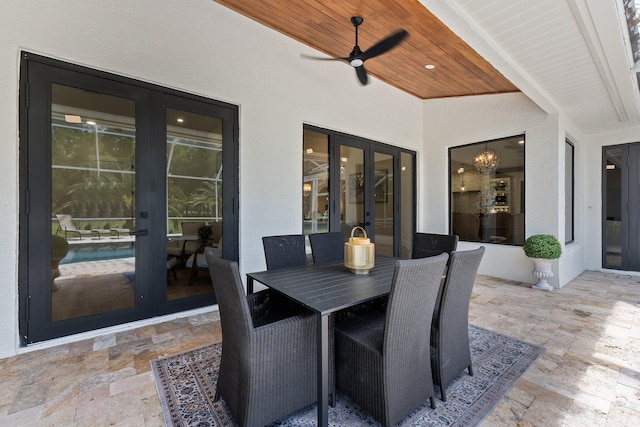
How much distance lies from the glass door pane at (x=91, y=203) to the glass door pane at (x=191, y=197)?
1.21 ft

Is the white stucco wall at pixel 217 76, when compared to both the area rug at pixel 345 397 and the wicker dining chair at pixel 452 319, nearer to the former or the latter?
the area rug at pixel 345 397

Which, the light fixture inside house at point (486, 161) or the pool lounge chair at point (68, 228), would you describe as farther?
the light fixture inside house at point (486, 161)

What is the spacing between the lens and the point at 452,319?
1837 mm

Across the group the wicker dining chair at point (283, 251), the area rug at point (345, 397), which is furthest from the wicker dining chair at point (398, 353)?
the wicker dining chair at point (283, 251)

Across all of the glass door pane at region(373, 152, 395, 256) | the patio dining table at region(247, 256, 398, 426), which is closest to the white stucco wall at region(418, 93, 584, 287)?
the glass door pane at region(373, 152, 395, 256)

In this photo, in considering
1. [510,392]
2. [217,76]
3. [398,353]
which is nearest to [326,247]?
[398,353]

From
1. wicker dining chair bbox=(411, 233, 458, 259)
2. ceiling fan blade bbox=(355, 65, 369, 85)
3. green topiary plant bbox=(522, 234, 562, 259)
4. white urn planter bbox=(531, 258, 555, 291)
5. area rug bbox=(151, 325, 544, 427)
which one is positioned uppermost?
ceiling fan blade bbox=(355, 65, 369, 85)

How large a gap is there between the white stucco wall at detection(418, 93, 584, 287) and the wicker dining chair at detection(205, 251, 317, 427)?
182 inches

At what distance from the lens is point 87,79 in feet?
8.58

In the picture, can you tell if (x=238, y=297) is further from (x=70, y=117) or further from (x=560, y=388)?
(x=70, y=117)

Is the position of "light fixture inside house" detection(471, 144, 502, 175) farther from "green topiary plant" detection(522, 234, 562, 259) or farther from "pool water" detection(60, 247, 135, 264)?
"pool water" detection(60, 247, 135, 264)

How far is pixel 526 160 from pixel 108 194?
5.86 metres

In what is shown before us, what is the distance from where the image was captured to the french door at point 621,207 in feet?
16.7

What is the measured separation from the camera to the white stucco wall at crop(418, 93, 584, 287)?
438 cm
